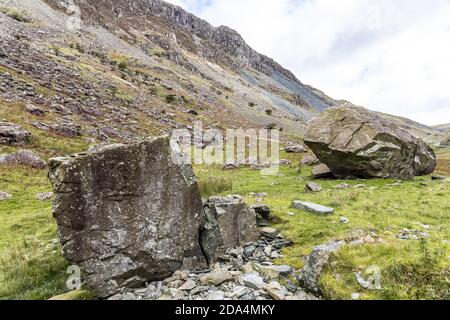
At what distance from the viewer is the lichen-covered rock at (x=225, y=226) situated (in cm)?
1154

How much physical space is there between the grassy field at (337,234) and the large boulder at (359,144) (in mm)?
1875

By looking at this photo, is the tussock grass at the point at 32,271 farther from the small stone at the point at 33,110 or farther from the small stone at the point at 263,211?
the small stone at the point at 33,110

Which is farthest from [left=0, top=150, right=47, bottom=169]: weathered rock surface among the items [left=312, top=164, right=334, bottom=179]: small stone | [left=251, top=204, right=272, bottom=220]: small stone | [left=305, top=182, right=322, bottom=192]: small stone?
[left=312, top=164, right=334, bottom=179]: small stone

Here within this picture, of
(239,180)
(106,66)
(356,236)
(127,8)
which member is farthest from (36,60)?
(127,8)

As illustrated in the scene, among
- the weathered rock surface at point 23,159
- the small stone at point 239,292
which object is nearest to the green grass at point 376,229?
the small stone at point 239,292

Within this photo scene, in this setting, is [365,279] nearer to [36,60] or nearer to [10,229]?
[10,229]

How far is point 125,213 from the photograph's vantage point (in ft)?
32.4

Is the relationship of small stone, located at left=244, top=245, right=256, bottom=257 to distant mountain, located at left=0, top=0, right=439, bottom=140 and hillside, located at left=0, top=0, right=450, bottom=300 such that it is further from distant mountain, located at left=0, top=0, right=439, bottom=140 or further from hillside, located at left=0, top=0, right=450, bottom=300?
distant mountain, located at left=0, top=0, right=439, bottom=140

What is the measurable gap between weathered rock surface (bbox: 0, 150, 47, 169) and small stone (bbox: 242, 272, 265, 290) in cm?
2746

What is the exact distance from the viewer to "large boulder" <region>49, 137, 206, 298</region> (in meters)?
9.32

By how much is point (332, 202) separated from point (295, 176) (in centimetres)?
1305

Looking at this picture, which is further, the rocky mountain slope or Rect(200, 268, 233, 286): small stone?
the rocky mountain slope

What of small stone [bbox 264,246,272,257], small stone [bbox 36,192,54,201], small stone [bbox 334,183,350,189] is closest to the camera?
small stone [bbox 264,246,272,257]

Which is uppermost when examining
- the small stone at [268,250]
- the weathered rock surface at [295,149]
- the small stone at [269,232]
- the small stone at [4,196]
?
the weathered rock surface at [295,149]
